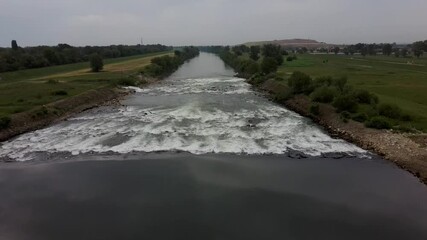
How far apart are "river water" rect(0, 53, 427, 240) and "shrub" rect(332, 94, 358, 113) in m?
2.90

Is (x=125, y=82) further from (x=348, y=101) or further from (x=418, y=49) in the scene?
(x=418, y=49)

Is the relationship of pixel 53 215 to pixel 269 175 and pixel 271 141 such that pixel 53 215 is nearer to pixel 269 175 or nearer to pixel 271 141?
pixel 269 175

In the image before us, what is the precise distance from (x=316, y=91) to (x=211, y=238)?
88.2 feet

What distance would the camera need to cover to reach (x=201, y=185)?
68.1 feet

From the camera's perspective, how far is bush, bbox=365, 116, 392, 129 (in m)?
28.7

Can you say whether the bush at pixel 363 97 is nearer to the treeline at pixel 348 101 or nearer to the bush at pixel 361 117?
the treeline at pixel 348 101

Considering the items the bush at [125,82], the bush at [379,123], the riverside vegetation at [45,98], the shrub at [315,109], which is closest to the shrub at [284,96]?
the shrub at [315,109]

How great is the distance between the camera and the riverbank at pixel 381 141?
910 inches

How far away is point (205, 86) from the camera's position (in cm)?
6000

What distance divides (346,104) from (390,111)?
3.80m

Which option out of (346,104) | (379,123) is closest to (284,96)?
(346,104)

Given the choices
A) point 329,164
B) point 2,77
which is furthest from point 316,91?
point 2,77

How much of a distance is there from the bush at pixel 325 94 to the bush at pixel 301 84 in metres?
4.54

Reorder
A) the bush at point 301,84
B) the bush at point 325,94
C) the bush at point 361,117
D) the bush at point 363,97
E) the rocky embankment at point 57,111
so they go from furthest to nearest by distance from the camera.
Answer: the bush at point 301,84 → the bush at point 325,94 → the bush at point 363,97 → the rocky embankment at point 57,111 → the bush at point 361,117
